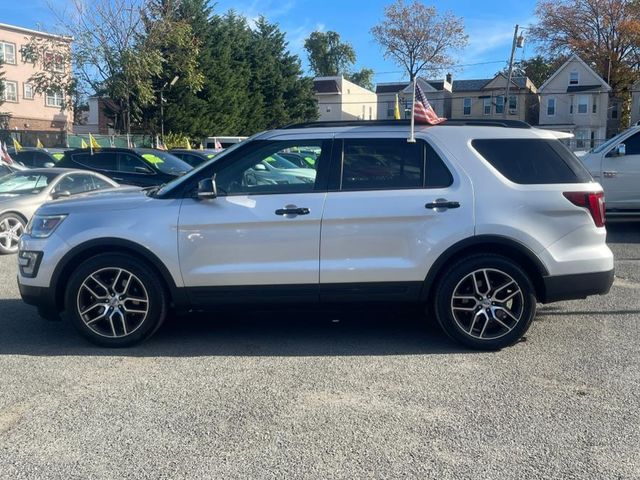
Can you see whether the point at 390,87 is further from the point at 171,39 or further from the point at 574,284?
the point at 574,284

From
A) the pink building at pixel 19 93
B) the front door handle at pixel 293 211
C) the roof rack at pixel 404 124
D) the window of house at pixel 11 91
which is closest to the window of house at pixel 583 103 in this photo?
the pink building at pixel 19 93

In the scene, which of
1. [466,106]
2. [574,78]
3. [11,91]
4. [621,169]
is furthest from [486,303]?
[466,106]

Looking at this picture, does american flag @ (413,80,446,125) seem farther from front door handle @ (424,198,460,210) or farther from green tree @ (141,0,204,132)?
green tree @ (141,0,204,132)

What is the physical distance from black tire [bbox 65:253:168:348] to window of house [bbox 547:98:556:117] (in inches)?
2289

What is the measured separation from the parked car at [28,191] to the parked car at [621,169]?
8.78 meters

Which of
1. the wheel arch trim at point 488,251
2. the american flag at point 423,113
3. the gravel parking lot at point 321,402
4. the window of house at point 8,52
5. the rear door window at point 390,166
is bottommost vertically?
the gravel parking lot at point 321,402

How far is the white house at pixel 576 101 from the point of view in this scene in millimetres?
54875

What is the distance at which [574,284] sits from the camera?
5.07 m

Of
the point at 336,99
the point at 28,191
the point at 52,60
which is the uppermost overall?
the point at 336,99

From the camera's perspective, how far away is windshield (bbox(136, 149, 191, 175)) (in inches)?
587

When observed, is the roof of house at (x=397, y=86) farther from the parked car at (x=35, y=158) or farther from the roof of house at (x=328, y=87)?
the parked car at (x=35, y=158)

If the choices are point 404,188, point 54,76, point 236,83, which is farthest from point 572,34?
point 404,188

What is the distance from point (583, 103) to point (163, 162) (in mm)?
49369

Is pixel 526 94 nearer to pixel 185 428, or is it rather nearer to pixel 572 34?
pixel 572 34
